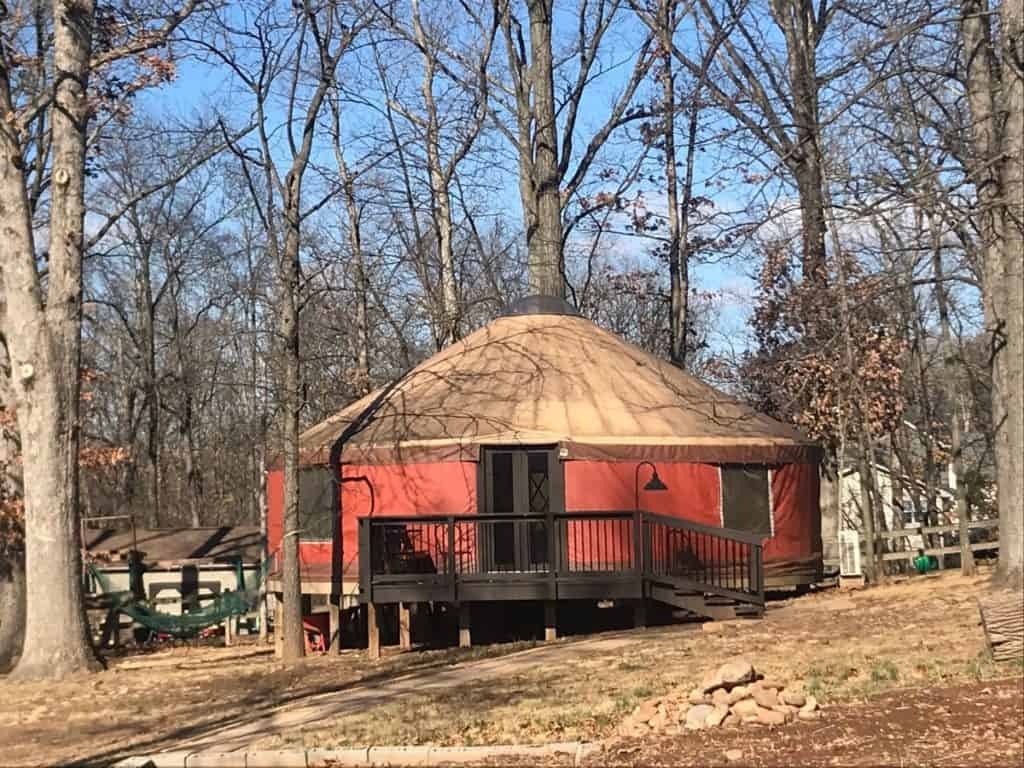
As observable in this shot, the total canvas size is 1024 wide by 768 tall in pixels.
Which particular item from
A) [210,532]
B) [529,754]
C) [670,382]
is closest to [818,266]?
[670,382]

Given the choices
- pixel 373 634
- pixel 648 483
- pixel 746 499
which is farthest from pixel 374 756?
pixel 746 499

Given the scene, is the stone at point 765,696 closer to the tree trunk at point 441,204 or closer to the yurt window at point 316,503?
the yurt window at point 316,503

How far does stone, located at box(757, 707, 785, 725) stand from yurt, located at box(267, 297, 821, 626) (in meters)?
6.52

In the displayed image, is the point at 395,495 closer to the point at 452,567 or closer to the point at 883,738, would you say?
the point at 452,567

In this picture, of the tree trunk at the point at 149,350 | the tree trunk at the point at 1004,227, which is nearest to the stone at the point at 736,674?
the tree trunk at the point at 1004,227

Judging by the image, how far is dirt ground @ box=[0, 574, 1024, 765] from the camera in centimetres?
743

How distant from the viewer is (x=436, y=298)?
26797 millimetres

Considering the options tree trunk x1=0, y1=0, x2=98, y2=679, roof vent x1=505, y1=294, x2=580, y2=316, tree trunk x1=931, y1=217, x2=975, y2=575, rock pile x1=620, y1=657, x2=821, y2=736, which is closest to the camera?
rock pile x1=620, y1=657, x2=821, y2=736

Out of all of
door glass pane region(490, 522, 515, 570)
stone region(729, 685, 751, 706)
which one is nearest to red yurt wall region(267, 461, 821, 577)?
door glass pane region(490, 522, 515, 570)

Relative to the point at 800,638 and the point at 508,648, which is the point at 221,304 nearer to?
the point at 508,648

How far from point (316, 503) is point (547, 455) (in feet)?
9.94

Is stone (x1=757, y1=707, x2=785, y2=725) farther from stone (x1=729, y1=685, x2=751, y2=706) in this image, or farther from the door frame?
the door frame

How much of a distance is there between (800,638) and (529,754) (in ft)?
14.8

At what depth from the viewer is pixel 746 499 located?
647 inches
